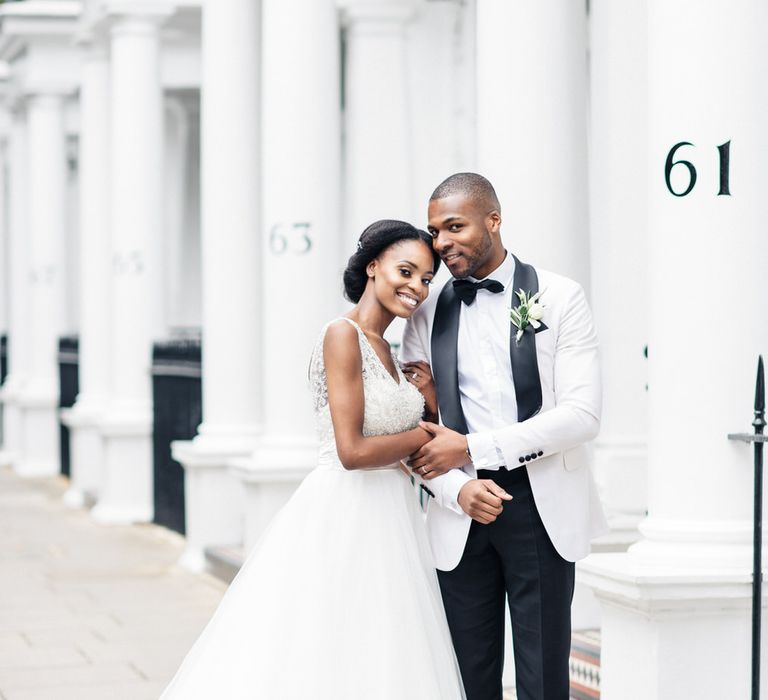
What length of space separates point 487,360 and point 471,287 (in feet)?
0.71

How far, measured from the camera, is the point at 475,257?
4238 millimetres

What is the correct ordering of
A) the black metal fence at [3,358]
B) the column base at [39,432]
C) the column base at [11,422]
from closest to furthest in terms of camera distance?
the column base at [39,432] < the column base at [11,422] < the black metal fence at [3,358]

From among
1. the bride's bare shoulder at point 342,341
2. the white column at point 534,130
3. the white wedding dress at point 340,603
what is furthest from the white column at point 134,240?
the bride's bare shoulder at point 342,341

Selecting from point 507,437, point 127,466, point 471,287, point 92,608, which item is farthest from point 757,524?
point 127,466

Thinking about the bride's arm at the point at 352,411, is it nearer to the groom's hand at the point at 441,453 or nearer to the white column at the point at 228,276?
the groom's hand at the point at 441,453

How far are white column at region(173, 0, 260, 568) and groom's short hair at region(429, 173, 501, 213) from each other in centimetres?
709

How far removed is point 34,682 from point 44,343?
11925mm

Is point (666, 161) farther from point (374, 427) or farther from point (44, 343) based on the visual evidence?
point (44, 343)

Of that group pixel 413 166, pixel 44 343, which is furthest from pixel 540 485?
pixel 44 343

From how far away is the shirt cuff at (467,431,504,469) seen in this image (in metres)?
4.21

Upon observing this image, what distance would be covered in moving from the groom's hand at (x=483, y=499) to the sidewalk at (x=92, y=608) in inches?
132

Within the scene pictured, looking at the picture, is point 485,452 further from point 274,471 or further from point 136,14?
point 136,14

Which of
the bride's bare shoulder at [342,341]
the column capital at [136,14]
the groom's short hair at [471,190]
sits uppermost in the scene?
the column capital at [136,14]

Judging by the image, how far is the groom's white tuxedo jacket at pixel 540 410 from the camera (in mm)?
4211
